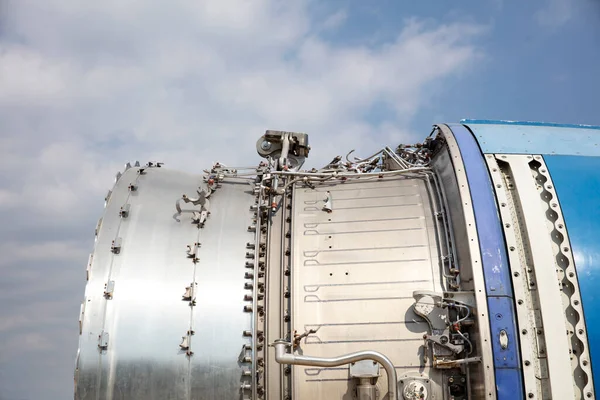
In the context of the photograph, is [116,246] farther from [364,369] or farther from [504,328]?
[504,328]

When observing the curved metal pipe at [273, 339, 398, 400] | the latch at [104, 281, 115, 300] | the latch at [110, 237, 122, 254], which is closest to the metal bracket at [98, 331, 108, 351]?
the latch at [104, 281, 115, 300]

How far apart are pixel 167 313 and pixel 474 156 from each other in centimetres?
393

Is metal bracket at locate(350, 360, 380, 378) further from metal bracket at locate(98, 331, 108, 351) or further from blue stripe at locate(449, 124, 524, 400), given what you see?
metal bracket at locate(98, 331, 108, 351)

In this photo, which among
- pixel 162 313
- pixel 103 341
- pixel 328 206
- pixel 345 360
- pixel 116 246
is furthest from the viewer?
pixel 328 206

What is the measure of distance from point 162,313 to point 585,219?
4639 mm

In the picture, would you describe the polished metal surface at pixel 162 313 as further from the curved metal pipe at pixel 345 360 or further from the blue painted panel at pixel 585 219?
the blue painted panel at pixel 585 219

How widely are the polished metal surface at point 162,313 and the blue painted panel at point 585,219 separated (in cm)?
350

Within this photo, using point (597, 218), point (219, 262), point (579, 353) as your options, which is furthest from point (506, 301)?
point (219, 262)

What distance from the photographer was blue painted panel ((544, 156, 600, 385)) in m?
5.46

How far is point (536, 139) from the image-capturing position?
6.74 m

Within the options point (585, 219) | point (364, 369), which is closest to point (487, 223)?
point (585, 219)

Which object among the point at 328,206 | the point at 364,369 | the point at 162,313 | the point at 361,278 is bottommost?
the point at 364,369

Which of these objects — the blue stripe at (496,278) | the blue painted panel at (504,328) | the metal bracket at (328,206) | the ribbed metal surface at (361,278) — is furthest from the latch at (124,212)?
the blue painted panel at (504,328)

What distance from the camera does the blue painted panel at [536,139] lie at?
260 inches
